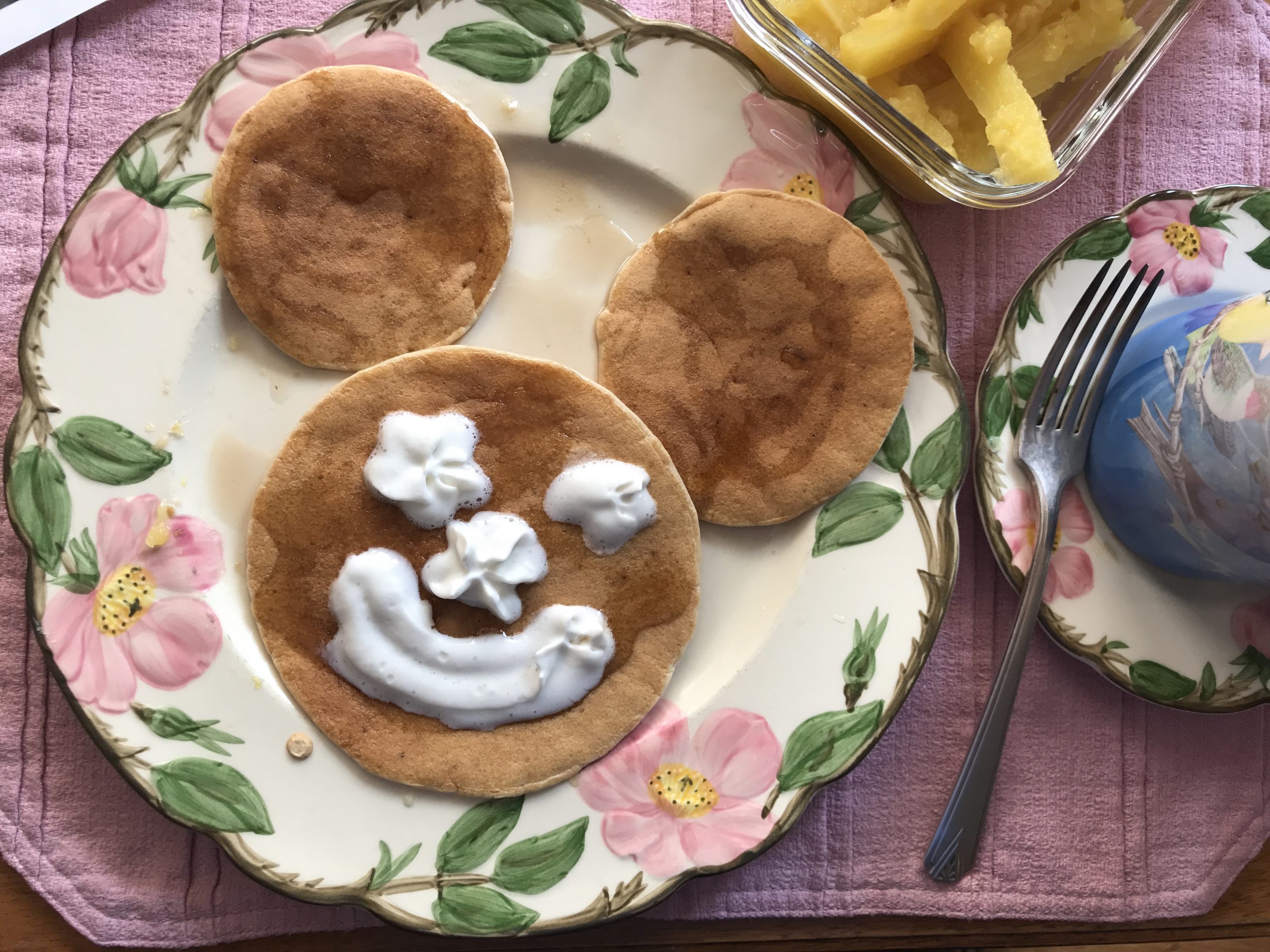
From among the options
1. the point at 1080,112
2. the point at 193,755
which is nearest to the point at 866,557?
the point at 1080,112

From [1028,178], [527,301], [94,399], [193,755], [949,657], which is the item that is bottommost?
[193,755]

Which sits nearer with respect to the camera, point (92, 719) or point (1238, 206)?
point (92, 719)

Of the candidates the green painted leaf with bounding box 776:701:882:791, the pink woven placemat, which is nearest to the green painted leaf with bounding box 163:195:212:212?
the pink woven placemat

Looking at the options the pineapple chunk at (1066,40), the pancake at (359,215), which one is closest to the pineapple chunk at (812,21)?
the pineapple chunk at (1066,40)

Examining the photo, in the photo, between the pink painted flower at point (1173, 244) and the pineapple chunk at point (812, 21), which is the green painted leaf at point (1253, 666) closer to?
the pink painted flower at point (1173, 244)

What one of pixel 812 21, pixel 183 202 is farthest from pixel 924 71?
pixel 183 202

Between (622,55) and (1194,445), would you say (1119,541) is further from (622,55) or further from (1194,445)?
(622,55)

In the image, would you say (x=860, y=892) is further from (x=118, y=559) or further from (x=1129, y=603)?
(x=118, y=559)
